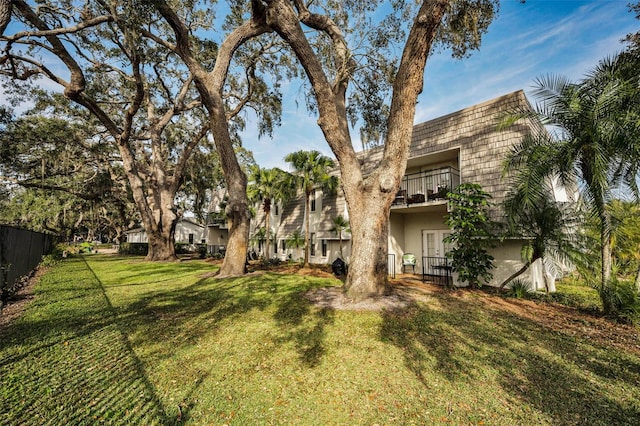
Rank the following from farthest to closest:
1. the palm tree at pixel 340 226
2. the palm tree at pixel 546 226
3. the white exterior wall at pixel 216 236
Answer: the white exterior wall at pixel 216 236, the palm tree at pixel 340 226, the palm tree at pixel 546 226

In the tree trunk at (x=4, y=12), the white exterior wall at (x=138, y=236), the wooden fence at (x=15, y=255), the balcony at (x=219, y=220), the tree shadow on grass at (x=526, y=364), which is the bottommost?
the tree shadow on grass at (x=526, y=364)

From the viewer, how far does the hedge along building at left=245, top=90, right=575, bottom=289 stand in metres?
10.0

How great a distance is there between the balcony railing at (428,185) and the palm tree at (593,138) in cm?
450

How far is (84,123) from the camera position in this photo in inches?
744

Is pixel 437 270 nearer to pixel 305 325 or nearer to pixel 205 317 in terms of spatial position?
pixel 305 325

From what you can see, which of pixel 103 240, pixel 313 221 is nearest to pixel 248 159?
pixel 313 221

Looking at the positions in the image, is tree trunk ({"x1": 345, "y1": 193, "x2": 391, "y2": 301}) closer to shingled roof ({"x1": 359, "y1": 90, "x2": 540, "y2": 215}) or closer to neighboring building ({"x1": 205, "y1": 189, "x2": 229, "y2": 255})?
shingled roof ({"x1": 359, "y1": 90, "x2": 540, "y2": 215})

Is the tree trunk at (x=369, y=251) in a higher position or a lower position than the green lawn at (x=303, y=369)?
higher

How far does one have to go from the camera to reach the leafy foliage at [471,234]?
9.14 metres

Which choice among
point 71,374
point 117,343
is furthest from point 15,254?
point 71,374

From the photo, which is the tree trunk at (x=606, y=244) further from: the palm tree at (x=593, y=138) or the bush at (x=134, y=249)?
the bush at (x=134, y=249)

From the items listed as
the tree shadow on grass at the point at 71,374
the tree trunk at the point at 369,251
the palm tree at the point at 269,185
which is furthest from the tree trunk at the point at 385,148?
the palm tree at the point at 269,185

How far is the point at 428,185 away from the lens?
1316 centimetres

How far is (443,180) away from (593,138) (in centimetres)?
653
